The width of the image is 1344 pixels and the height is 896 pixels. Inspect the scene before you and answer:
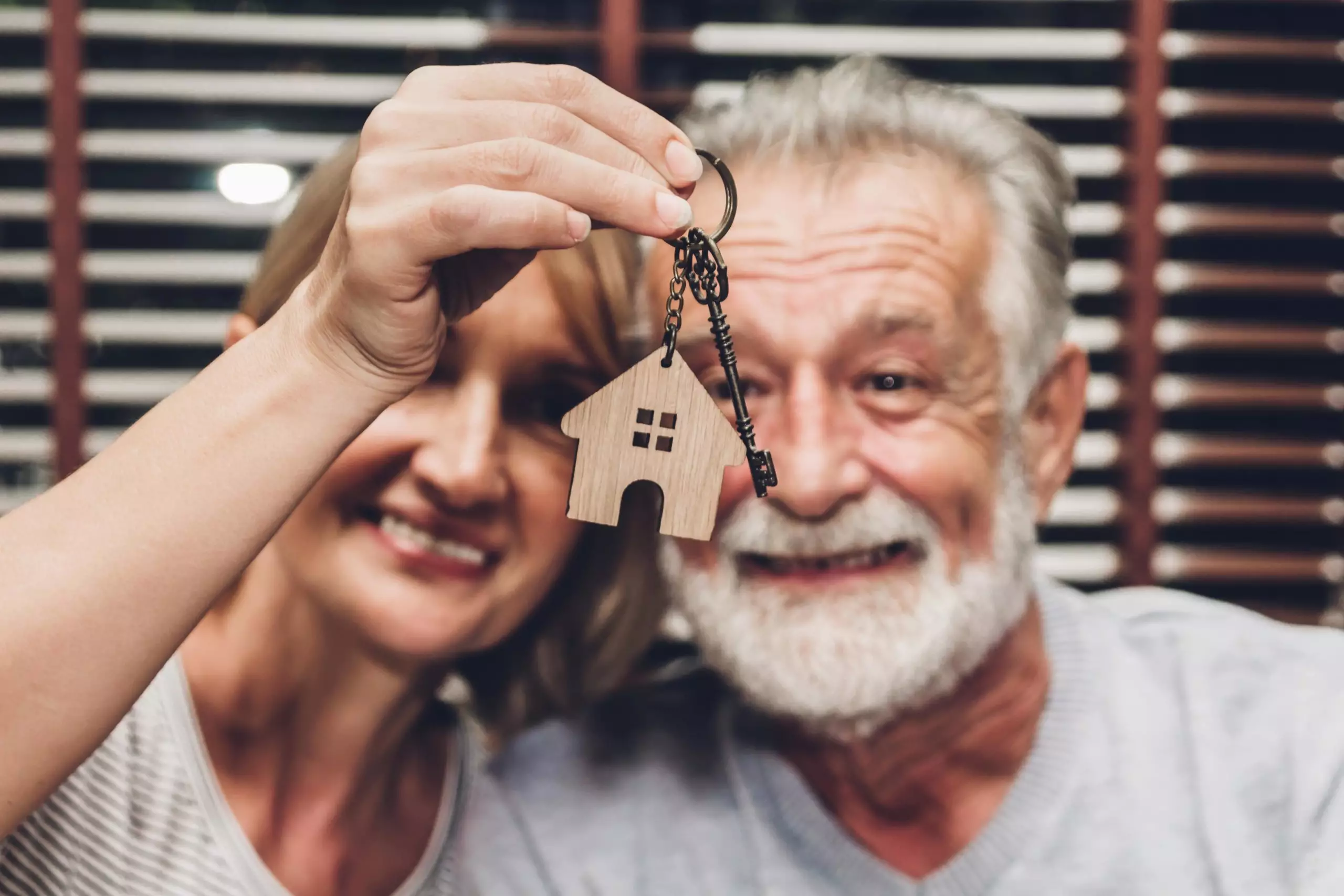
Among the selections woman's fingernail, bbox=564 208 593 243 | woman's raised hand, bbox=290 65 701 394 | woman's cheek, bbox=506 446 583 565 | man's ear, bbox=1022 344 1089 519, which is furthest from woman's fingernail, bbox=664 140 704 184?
man's ear, bbox=1022 344 1089 519

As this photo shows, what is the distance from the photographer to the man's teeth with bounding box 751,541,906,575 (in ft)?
4.15

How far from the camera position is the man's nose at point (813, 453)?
118 centimetres

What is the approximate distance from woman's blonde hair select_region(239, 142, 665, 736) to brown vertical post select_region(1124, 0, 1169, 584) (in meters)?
1.03

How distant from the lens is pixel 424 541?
1.20m

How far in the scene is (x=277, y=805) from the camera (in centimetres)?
138

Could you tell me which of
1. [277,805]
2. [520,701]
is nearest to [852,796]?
[520,701]

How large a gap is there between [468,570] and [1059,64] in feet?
5.46

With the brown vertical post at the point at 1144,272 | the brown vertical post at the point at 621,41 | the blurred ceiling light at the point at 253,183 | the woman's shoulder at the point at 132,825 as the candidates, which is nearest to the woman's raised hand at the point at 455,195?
the woman's shoulder at the point at 132,825

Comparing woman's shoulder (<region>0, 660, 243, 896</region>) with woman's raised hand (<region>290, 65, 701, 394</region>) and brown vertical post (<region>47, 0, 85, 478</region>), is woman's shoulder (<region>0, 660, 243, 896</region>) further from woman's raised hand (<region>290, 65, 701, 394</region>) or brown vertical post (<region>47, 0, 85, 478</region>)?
brown vertical post (<region>47, 0, 85, 478</region>)

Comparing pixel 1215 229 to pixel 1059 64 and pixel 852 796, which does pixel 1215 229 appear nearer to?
pixel 1059 64

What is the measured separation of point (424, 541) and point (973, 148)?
2.91 feet

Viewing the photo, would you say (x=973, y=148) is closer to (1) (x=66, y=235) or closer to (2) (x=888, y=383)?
(2) (x=888, y=383)

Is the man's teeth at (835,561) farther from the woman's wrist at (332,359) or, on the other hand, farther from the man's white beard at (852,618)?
the woman's wrist at (332,359)

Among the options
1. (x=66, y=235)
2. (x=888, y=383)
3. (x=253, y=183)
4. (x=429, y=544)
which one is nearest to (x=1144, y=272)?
(x=888, y=383)
